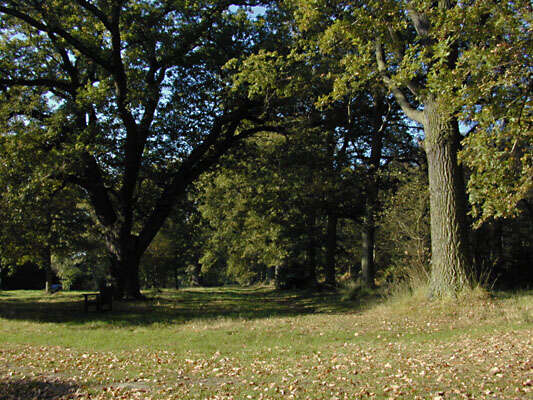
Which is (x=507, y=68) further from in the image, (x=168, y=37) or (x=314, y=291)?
(x=314, y=291)

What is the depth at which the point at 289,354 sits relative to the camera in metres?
7.71

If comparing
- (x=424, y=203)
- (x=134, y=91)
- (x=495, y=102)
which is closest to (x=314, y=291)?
(x=424, y=203)

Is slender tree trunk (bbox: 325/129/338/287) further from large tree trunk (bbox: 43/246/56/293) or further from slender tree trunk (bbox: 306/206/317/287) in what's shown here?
large tree trunk (bbox: 43/246/56/293)

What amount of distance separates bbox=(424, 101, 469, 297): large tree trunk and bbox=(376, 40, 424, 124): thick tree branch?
1.75 ft

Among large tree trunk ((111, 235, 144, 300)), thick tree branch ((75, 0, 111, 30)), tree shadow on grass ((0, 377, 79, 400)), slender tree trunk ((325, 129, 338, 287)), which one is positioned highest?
thick tree branch ((75, 0, 111, 30))

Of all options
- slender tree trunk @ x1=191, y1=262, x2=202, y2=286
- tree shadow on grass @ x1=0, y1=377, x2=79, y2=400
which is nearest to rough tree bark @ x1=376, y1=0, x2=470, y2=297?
tree shadow on grass @ x1=0, y1=377, x2=79, y2=400

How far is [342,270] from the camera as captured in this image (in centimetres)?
4359

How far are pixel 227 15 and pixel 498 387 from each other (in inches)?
637

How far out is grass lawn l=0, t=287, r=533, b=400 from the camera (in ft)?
18.0

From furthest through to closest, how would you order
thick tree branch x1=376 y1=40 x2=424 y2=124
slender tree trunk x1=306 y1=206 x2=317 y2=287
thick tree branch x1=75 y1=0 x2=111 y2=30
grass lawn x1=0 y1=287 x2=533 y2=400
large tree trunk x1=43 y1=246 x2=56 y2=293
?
slender tree trunk x1=306 y1=206 x2=317 y2=287 → large tree trunk x1=43 y1=246 x2=56 y2=293 → thick tree branch x1=75 y1=0 x2=111 y2=30 → thick tree branch x1=376 y1=40 x2=424 y2=124 → grass lawn x1=0 y1=287 x2=533 y2=400

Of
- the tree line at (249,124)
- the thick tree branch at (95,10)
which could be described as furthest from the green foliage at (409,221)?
the thick tree branch at (95,10)

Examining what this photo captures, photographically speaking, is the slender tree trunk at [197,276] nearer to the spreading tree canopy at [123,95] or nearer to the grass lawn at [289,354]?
the spreading tree canopy at [123,95]

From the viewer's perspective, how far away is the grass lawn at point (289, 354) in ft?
18.0

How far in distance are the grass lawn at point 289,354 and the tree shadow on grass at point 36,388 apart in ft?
0.06
